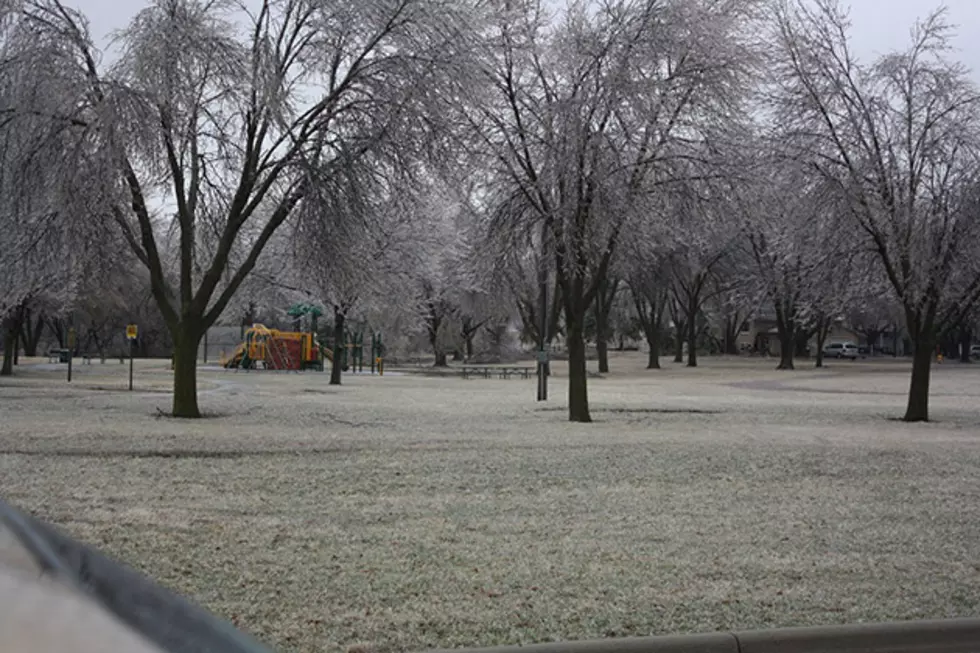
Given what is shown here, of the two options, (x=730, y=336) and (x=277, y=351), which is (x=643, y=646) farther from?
(x=730, y=336)

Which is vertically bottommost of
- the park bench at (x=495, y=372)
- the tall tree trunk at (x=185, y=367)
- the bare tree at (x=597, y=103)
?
the park bench at (x=495, y=372)

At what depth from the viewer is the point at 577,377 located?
20922 millimetres

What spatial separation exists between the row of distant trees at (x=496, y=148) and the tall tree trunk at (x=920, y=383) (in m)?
0.07

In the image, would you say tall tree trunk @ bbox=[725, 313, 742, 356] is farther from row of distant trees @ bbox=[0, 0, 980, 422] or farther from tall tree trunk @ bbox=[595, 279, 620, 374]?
row of distant trees @ bbox=[0, 0, 980, 422]

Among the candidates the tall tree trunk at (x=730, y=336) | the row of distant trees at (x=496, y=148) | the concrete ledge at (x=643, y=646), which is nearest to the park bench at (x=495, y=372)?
the row of distant trees at (x=496, y=148)

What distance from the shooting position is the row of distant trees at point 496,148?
16172 mm

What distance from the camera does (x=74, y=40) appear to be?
1659 centimetres

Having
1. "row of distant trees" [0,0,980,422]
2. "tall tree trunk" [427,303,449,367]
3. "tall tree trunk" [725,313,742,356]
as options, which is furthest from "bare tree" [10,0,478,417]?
"tall tree trunk" [725,313,742,356]

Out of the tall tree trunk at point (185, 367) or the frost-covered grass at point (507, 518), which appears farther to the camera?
the tall tree trunk at point (185, 367)

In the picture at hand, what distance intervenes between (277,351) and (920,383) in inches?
1305

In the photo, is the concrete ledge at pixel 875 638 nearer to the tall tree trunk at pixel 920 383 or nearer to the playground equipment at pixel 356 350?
the tall tree trunk at pixel 920 383

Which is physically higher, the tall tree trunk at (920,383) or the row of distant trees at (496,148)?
the row of distant trees at (496,148)

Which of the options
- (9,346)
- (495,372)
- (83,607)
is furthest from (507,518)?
(495,372)

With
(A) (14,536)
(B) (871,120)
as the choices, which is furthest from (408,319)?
(A) (14,536)
